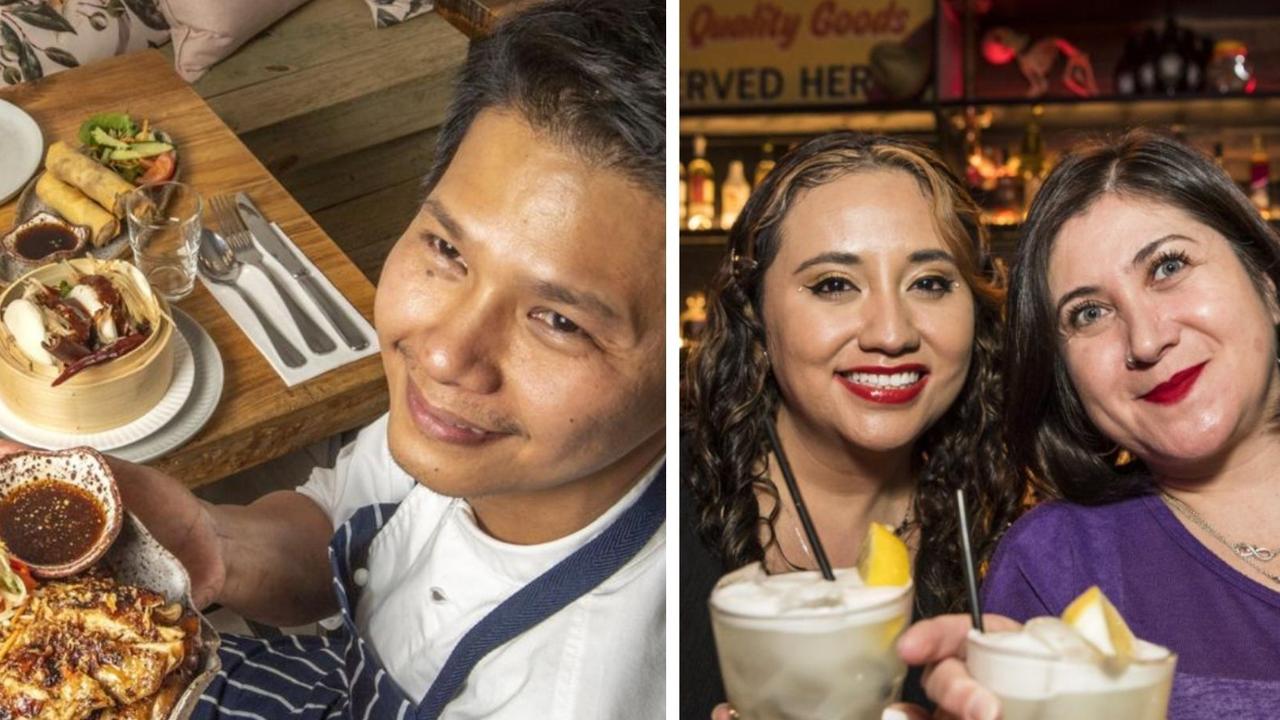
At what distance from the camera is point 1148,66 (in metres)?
2.27

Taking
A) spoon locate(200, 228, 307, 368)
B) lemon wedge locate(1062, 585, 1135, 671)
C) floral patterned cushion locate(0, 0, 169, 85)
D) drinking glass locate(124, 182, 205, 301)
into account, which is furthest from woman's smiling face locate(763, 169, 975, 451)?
floral patterned cushion locate(0, 0, 169, 85)

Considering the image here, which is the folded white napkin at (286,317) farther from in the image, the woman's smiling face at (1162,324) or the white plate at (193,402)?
the woman's smiling face at (1162,324)

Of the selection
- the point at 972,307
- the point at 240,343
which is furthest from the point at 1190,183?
the point at 240,343

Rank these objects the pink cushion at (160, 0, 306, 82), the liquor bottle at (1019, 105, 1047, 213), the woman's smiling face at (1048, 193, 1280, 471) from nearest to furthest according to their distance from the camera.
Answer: the woman's smiling face at (1048, 193, 1280, 471) → the pink cushion at (160, 0, 306, 82) → the liquor bottle at (1019, 105, 1047, 213)

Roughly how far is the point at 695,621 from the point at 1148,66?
1.27m

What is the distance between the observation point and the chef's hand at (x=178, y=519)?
1370 millimetres

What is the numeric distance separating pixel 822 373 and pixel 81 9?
1.04 m

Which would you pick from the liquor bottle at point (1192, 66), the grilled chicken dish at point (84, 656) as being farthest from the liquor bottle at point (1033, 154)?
the grilled chicken dish at point (84, 656)

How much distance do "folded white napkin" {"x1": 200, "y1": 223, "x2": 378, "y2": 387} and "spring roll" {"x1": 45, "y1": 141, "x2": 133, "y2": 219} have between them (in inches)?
6.6

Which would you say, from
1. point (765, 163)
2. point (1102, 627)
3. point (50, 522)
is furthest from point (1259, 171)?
point (50, 522)

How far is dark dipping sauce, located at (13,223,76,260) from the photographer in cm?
154

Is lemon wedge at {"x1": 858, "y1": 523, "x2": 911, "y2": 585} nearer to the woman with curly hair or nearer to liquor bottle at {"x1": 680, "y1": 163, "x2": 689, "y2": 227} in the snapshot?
the woman with curly hair

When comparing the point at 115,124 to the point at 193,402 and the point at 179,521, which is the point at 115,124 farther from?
the point at 179,521

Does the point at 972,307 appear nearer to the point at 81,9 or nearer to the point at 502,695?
the point at 502,695
